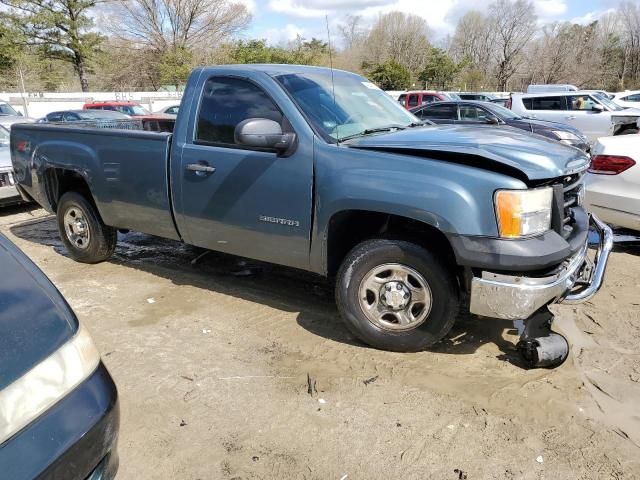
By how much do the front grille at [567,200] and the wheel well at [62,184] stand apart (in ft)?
14.3

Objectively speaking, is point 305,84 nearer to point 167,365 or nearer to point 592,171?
point 167,365

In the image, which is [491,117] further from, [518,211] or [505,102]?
[518,211]

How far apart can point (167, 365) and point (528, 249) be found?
7.93 feet

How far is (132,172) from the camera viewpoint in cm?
458

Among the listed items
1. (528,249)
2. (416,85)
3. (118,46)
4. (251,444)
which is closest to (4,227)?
(251,444)

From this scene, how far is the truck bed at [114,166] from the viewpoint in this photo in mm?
4430

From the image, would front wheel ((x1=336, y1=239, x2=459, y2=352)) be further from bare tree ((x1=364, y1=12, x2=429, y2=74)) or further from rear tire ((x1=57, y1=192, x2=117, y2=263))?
bare tree ((x1=364, y1=12, x2=429, y2=74))

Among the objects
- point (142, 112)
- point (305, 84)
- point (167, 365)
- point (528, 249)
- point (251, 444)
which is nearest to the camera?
point (251, 444)

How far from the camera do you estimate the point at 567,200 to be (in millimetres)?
3484

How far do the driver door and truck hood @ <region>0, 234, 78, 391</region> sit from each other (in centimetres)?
Result: 186

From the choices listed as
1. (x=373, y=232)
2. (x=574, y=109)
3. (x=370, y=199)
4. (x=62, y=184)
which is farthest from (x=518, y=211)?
(x=574, y=109)

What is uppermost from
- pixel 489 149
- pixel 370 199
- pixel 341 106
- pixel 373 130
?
pixel 341 106

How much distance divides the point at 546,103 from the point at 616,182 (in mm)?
13016

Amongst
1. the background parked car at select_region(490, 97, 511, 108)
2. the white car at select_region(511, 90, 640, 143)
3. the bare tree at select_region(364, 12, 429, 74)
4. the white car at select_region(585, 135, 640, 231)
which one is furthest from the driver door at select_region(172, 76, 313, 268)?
the bare tree at select_region(364, 12, 429, 74)
